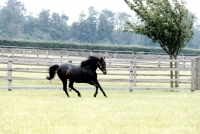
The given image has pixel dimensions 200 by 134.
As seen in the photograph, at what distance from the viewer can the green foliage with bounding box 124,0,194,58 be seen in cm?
2142

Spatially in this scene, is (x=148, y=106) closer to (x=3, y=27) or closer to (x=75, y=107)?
(x=75, y=107)

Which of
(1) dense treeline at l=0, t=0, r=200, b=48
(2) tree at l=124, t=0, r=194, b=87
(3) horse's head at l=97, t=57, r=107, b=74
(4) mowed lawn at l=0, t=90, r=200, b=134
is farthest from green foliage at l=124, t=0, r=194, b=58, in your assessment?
(1) dense treeline at l=0, t=0, r=200, b=48

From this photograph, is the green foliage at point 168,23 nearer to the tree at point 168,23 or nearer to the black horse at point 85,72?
the tree at point 168,23

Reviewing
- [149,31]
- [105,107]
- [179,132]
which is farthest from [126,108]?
[149,31]

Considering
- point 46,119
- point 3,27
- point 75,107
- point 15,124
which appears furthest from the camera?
point 3,27

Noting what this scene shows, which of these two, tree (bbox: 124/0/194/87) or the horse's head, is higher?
tree (bbox: 124/0/194/87)

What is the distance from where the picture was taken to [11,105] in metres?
12.7

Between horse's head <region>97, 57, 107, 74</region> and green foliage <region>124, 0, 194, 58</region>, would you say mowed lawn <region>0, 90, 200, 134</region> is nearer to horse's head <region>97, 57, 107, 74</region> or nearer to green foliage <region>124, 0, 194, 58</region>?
horse's head <region>97, 57, 107, 74</region>

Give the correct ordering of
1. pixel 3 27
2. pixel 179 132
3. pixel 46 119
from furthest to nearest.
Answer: pixel 3 27 → pixel 46 119 → pixel 179 132

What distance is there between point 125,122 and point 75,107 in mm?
3024

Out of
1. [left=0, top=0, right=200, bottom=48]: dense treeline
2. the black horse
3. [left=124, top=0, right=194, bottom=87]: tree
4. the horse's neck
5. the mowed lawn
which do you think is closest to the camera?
the mowed lawn

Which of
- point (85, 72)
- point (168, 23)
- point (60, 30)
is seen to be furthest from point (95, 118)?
point (60, 30)

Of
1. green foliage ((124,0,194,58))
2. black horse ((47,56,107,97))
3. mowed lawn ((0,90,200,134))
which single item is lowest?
mowed lawn ((0,90,200,134))

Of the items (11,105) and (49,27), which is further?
(49,27)
